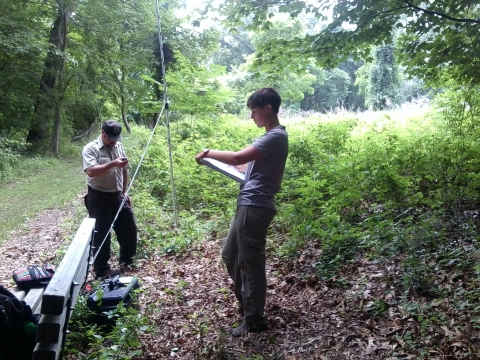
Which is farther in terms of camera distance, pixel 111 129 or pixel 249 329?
pixel 111 129

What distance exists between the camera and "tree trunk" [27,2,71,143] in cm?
1733

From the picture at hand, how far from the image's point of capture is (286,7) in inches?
184

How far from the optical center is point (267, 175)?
343 centimetres

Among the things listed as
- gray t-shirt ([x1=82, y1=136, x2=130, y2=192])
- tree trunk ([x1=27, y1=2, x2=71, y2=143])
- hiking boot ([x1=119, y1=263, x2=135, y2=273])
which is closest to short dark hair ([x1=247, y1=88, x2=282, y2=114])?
gray t-shirt ([x1=82, y1=136, x2=130, y2=192])

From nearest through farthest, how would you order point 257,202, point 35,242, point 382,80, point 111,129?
point 257,202 < point 111,129 < point 35,242 < point 382,80

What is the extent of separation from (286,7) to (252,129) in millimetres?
7165

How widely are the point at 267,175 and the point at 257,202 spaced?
24 cm

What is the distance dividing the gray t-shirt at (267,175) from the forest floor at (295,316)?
1137 mm

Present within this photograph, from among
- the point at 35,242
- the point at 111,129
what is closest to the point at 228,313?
the point at 111,129

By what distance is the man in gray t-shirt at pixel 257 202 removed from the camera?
3.40 metres

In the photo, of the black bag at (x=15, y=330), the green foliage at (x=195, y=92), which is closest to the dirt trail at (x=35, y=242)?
the black bag at (x=15, y=330)

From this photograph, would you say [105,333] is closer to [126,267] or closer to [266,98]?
[126,267]

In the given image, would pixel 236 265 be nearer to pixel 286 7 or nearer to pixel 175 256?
pixel 175 256

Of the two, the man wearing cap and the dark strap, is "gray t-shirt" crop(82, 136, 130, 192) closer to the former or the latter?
the man wearing cap
